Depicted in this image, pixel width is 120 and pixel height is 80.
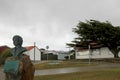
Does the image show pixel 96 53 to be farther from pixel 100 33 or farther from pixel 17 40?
pixel 17 40

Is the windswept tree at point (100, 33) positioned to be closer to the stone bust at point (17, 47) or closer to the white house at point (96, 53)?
the white house at point (96, 53)

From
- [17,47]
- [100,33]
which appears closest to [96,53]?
[100,33]

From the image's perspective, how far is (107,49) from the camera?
60.6m

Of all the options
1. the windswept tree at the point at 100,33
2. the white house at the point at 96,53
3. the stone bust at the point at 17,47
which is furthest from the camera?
the white house at the point at 96,53

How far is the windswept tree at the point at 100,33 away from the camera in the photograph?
180ft

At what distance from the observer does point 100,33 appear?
55.7 meters

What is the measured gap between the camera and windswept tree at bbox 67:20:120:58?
180ft

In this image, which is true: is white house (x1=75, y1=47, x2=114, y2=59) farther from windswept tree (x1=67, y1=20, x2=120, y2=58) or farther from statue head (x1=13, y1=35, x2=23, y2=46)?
statue head (x1=13, y1=35, x2=23, y2=46)

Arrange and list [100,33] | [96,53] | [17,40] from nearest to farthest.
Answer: [17,40] < [100,33] < [96,53]

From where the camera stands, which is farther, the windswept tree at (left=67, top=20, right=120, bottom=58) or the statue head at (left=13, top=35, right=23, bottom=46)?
the windswept tree at (left=67, top=20, right=120, bottom=58)

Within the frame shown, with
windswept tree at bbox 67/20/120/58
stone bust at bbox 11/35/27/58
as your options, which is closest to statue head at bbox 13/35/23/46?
stone bust at bbox 11/35/27/58

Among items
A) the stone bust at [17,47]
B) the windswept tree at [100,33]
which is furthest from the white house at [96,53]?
the stone bust at [17,47]

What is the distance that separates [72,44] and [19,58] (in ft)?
183

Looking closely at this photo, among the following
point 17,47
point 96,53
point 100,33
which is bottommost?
point 17,47
